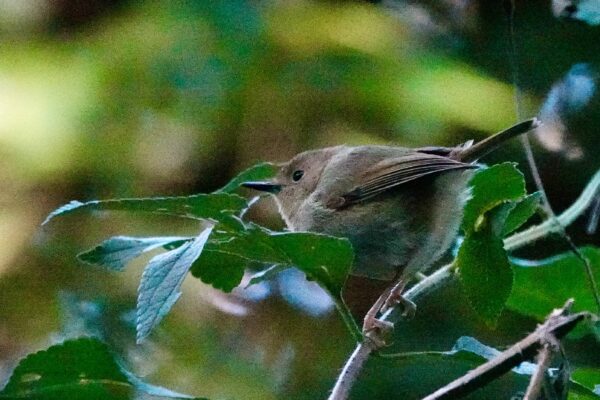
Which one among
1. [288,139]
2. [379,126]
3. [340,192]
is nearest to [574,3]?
[340,192]

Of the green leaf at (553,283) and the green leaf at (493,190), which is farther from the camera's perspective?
the green leaf at (553,283)

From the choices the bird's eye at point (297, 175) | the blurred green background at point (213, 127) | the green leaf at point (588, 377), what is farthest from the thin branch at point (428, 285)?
the blurred green background at point (213, 127)

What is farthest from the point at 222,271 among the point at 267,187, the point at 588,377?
the point at 267,187

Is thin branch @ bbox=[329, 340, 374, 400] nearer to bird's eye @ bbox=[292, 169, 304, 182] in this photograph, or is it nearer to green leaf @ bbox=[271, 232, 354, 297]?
green leaf @ bbox=[271, 232, 354, 297]

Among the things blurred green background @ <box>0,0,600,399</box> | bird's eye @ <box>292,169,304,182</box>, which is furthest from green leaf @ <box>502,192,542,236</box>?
blurred green background @ <box>0,0,600,399</box>

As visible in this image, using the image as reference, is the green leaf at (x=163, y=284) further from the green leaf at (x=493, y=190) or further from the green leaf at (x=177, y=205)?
the green leaf at (x=493, y=190)

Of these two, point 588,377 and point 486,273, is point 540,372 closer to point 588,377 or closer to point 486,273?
point 486,273
